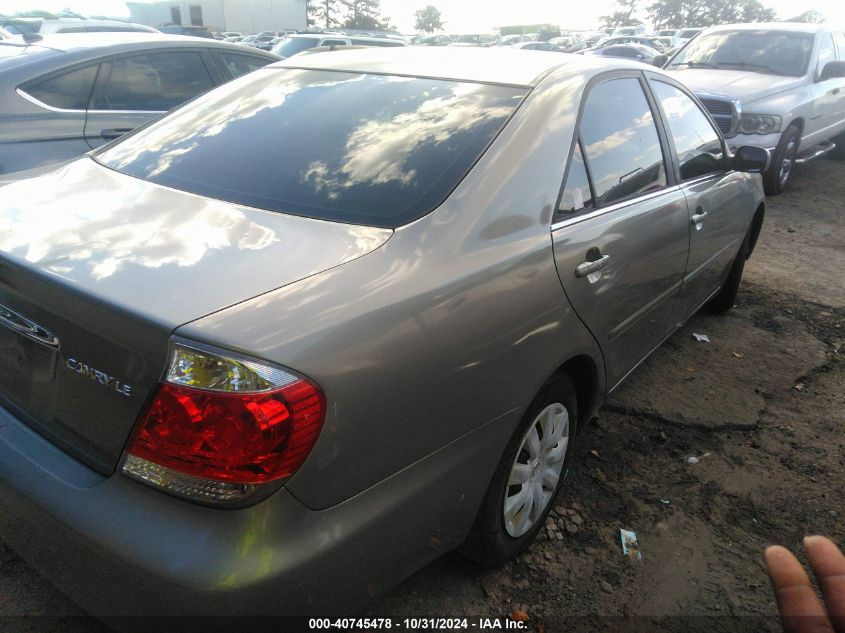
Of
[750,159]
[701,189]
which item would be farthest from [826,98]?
[701,189]

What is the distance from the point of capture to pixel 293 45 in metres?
14.6

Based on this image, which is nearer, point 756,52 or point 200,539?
point 200,539

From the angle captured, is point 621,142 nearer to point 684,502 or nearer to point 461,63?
point 461,63

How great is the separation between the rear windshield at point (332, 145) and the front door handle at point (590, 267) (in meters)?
0.52

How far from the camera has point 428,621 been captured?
2162 mm

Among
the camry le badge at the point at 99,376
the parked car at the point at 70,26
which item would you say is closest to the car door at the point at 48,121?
the camry le badge at the point at 99,376

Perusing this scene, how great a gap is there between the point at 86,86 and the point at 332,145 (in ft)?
10.4

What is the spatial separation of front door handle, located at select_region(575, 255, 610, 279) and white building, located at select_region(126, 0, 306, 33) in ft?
181

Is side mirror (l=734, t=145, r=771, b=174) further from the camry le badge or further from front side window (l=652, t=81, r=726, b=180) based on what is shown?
the camry le badge

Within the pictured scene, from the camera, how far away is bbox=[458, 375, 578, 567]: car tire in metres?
2.14

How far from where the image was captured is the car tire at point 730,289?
4.59 metres

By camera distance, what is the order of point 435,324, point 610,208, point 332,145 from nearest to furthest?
point 435,324 < point 332,145 < point 610,208

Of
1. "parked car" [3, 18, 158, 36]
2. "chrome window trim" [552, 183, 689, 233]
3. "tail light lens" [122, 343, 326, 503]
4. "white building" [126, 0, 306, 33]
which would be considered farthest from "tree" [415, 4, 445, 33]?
"tail light lens" [122, 343, 326, 503]

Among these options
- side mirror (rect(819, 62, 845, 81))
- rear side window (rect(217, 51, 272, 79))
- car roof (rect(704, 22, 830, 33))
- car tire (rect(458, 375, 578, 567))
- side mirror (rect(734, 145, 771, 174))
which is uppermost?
car roof (rect(704, 22, 830, 33))
